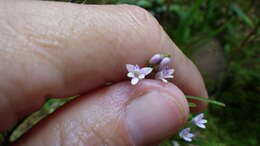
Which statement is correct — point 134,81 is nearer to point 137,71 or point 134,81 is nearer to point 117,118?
point 137,71

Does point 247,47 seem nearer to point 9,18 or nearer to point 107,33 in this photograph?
point 107,33

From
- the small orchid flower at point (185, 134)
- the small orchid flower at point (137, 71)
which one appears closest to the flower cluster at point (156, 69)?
the small orchid flower at point (137, 71)

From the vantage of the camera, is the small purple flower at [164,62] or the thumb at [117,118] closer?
the thumb at [117,118]

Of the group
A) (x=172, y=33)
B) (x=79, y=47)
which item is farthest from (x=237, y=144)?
(x=79, y=47)

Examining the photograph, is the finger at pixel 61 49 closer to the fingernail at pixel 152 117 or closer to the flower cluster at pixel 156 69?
the flower cluster at pixel 156 69

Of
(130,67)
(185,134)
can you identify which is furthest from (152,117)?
(185,134)

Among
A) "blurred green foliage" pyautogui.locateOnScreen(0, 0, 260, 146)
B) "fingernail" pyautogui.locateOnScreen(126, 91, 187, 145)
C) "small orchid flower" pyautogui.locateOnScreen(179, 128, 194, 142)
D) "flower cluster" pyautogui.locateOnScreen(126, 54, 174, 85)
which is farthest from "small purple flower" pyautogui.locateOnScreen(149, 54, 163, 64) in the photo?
"blurred green foliage" pyautogui.locateOnScreen(0, 0, 260, 146)
